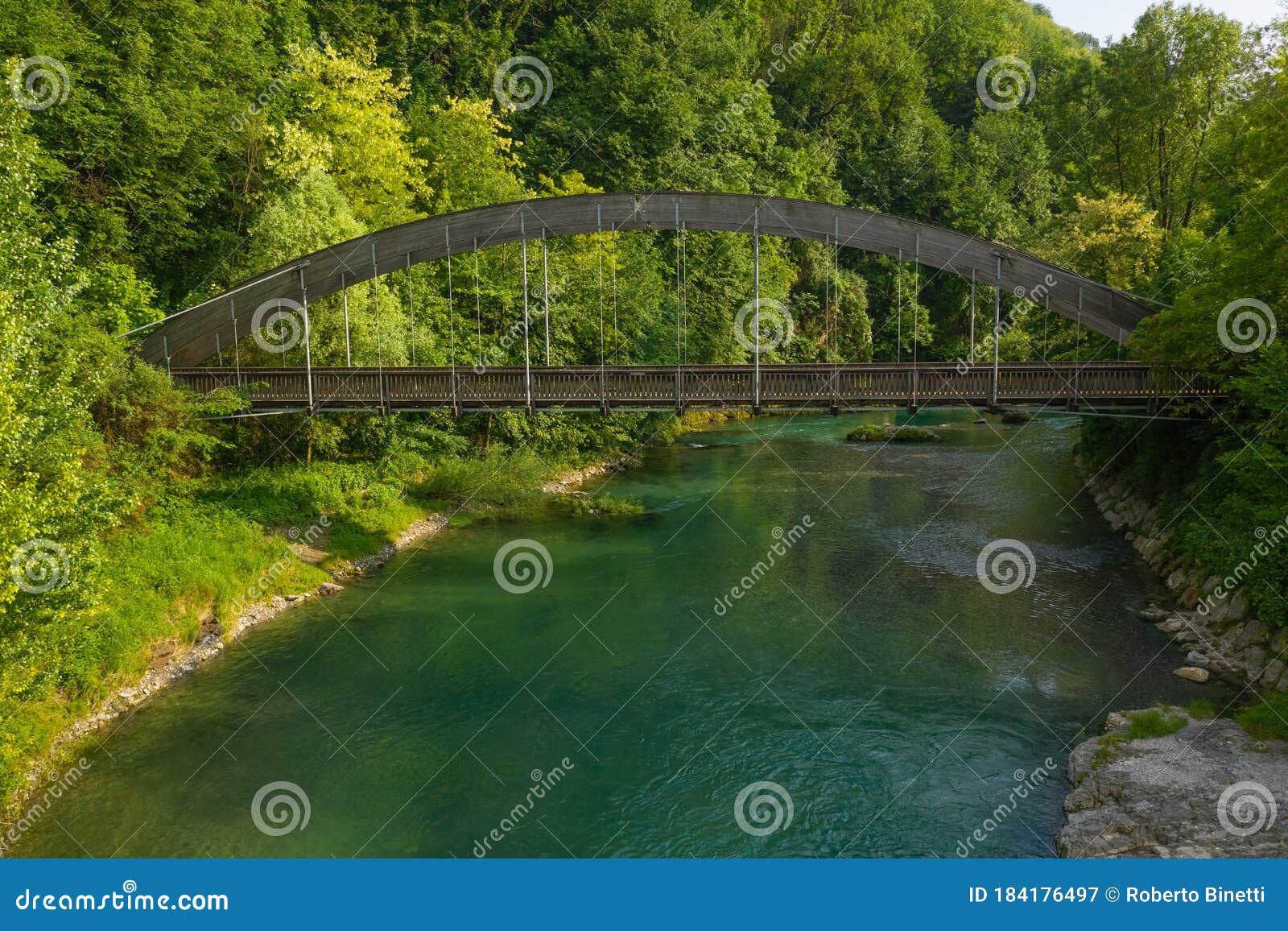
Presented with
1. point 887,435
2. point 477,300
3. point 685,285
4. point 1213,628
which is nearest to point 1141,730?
point 1213,628

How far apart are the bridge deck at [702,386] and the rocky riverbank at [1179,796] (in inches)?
370

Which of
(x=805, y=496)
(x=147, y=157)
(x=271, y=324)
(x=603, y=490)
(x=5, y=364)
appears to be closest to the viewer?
(x=5, y=364)

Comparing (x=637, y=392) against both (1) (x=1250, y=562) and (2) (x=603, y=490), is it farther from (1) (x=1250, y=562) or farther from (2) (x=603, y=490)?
(1) (x=1250, y=562)

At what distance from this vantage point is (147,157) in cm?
2747

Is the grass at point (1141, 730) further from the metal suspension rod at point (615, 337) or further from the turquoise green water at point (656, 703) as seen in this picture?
the metal suspension rod at point (615, 337)

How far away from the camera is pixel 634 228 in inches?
918

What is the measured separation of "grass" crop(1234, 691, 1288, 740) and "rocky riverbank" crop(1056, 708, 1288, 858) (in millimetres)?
162

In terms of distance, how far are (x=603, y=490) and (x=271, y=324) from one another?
12.8 meters

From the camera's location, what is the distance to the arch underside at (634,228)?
72.2ft

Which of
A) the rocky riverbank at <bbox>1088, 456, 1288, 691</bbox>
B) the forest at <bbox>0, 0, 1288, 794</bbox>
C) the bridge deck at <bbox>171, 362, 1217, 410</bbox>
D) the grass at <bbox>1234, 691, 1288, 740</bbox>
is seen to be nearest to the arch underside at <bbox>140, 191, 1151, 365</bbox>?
the bridge deck at <bbox>171, 362, 1217, 410</bbox>

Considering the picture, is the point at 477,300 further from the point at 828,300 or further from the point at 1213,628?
the point at 1213,628

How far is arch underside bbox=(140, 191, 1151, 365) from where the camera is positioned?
22.0 meters

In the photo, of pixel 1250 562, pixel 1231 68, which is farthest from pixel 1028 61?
pixel 1250 562

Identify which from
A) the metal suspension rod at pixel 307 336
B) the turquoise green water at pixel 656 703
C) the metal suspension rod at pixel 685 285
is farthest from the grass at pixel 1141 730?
the metal suspension rod at pixel 685 285
